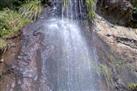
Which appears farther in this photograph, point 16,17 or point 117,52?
point 16,17

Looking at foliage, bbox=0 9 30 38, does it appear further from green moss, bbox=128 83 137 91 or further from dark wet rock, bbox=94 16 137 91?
green moss, bbox=128 83 137 91

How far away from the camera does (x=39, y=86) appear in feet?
18.0

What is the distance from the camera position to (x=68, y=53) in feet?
20.6

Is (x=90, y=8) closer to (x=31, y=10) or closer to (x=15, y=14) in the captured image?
(x=31, y=10)

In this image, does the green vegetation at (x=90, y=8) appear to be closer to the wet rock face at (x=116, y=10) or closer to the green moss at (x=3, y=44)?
the wet rock face at (x=116, y=10)

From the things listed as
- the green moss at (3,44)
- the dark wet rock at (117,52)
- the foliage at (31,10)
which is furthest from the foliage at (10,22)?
the dark wet rock at (117,52)

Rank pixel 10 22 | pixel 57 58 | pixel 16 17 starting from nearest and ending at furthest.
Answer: pixel 57 58, pixel 10 22, pixel 16 17

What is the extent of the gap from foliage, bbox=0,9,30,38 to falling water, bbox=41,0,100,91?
2.01 feet

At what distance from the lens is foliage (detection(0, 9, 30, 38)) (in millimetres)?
6755

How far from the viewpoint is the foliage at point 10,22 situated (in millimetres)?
6755

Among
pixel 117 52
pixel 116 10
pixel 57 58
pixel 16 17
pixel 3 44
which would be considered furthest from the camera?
pixel 116 10

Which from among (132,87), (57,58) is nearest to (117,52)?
(132,87)

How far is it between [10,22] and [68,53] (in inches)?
66.9

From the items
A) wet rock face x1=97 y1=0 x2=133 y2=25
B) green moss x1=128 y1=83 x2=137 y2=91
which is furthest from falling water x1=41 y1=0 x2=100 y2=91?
wet rock face x1=97 y1=0 x2=133 y2=25
